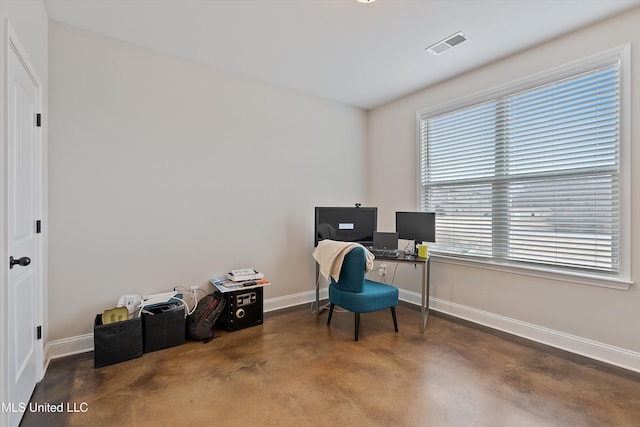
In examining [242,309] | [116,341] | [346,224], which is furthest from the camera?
[346,224]

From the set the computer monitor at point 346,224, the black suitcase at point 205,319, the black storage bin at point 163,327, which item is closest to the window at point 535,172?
the computer monitor at point 346,224

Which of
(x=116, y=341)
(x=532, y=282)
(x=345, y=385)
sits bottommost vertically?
(x=345, y=385)

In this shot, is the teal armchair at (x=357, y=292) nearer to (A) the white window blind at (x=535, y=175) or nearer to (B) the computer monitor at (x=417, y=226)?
(B) the computer monitor at (x=417, y=226)

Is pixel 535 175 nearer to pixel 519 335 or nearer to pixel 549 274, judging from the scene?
pixel 549 274

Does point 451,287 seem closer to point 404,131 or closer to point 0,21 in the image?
point 404,131

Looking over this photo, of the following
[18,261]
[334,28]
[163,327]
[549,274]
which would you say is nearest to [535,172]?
[549,274]

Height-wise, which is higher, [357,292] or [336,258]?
[336,258]

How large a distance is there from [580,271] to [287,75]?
3505 mm

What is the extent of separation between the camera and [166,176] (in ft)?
9.90

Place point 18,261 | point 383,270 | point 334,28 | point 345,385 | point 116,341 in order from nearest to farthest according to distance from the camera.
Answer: point 18,261 → point 345,385 → point 116,341 → point 334,28 → point 383,270

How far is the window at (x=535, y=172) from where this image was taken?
252 cm

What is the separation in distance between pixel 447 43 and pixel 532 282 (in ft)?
7.91

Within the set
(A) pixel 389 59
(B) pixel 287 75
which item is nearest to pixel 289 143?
(B) pixel 287 75

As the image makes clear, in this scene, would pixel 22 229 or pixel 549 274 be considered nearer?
pixel 22 229
